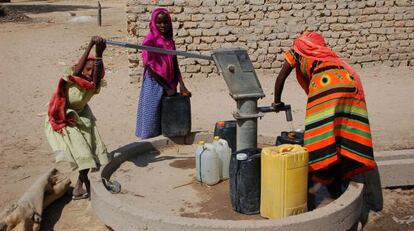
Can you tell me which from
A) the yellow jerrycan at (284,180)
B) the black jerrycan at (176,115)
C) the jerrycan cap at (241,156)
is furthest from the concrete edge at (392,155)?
the black jerrycan at (176,115)

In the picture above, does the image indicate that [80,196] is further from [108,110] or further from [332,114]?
[108,110]

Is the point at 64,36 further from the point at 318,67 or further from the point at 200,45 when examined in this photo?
the point at 318,67

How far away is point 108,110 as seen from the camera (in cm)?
786

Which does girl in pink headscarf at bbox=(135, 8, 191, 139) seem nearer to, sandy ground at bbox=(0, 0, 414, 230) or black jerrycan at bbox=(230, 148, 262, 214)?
sandy ground at bbox=(0, 0, 414, 230)

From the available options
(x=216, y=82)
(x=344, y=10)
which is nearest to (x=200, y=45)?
(x=216, y=82)

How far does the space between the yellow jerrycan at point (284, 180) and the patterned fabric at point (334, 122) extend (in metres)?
0.31

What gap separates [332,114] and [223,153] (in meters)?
1.01

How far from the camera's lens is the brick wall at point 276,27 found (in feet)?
30.7

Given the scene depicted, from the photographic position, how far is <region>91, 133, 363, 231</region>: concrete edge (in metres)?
3.30

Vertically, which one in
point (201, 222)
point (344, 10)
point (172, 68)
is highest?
point (344, 10)

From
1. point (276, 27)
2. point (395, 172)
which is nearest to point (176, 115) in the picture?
point (395, 172)

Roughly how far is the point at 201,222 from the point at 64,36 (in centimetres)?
1327

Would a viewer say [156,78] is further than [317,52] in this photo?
Yes

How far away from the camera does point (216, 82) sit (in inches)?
371
